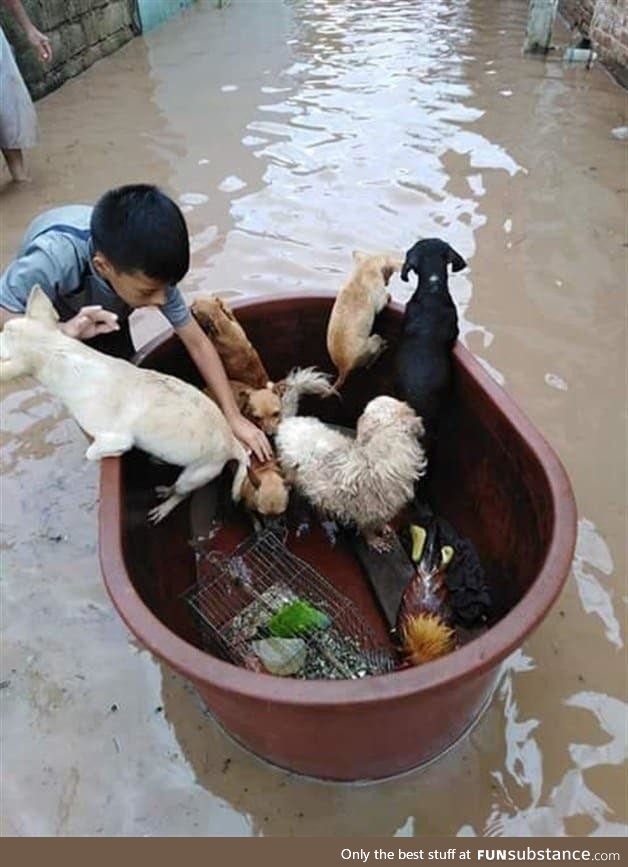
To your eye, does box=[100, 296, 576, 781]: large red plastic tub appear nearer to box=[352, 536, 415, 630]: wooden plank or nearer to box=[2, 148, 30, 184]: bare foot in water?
box=[352, 536, 415, 630]: wooden plank

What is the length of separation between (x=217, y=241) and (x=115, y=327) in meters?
2.00

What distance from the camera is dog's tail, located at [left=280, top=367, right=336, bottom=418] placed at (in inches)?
86.3

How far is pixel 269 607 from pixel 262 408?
1.89 ft

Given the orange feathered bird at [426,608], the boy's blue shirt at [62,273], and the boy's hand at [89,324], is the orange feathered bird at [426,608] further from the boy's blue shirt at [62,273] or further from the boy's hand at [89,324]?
the boy's hand at [89,324]

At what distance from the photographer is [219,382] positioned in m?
1.99

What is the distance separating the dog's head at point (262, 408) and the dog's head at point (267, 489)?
0.52ft

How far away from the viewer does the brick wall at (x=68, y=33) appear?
17.3 ft

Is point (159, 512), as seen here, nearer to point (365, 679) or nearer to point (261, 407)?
point (261, 407)

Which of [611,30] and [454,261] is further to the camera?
[611,30]

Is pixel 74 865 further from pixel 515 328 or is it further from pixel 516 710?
pixel 515 328

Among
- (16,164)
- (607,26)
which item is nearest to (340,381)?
(16,164)

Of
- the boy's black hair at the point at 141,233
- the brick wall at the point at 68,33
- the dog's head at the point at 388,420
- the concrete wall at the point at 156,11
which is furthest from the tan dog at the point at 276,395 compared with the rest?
the concrete wall at the point at 156,11

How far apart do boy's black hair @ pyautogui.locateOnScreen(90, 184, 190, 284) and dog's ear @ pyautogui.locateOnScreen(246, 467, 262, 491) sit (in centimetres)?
58

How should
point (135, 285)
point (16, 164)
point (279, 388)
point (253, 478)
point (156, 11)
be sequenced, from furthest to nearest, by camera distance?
point (156, 11)
point (16, 164)
point (279, 388)
point (253, 478)
point (135, 285)
